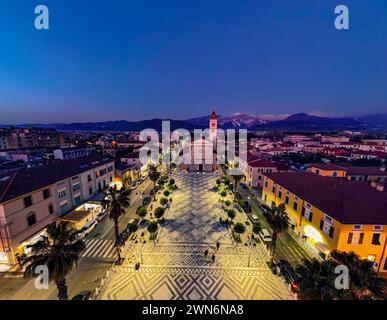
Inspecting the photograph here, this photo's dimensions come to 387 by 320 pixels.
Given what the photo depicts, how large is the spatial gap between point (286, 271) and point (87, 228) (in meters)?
36.1

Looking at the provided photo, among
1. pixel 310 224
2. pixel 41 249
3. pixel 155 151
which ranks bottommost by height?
pixel 310 224

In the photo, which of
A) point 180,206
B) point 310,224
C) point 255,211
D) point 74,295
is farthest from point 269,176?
point 74,295

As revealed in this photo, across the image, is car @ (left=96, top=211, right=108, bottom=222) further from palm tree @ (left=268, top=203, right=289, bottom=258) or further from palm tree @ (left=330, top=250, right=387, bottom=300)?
palm tree @ (left=330, top=250, right=387, bottom=300)

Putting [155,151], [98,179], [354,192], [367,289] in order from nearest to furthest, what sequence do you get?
[367,289] → [354,192] → [98,179] → [155,151]

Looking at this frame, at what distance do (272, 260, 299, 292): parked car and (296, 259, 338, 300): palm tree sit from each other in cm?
1029

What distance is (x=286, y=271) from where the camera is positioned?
27.0m

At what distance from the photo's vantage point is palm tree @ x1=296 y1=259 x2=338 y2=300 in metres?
14.7

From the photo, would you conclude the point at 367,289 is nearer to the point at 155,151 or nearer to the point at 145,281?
the point at 145,281

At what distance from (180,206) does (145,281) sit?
24.5 m

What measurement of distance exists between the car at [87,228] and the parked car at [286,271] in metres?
33.6

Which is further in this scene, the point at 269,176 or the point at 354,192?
the point at 269,176

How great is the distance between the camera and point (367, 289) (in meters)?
14.2

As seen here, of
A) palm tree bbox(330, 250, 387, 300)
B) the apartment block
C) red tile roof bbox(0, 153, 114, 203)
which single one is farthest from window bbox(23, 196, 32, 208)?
palm tree bbox(330, 250, 387, 300)

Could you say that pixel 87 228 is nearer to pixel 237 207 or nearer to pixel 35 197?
pixel 35 197
